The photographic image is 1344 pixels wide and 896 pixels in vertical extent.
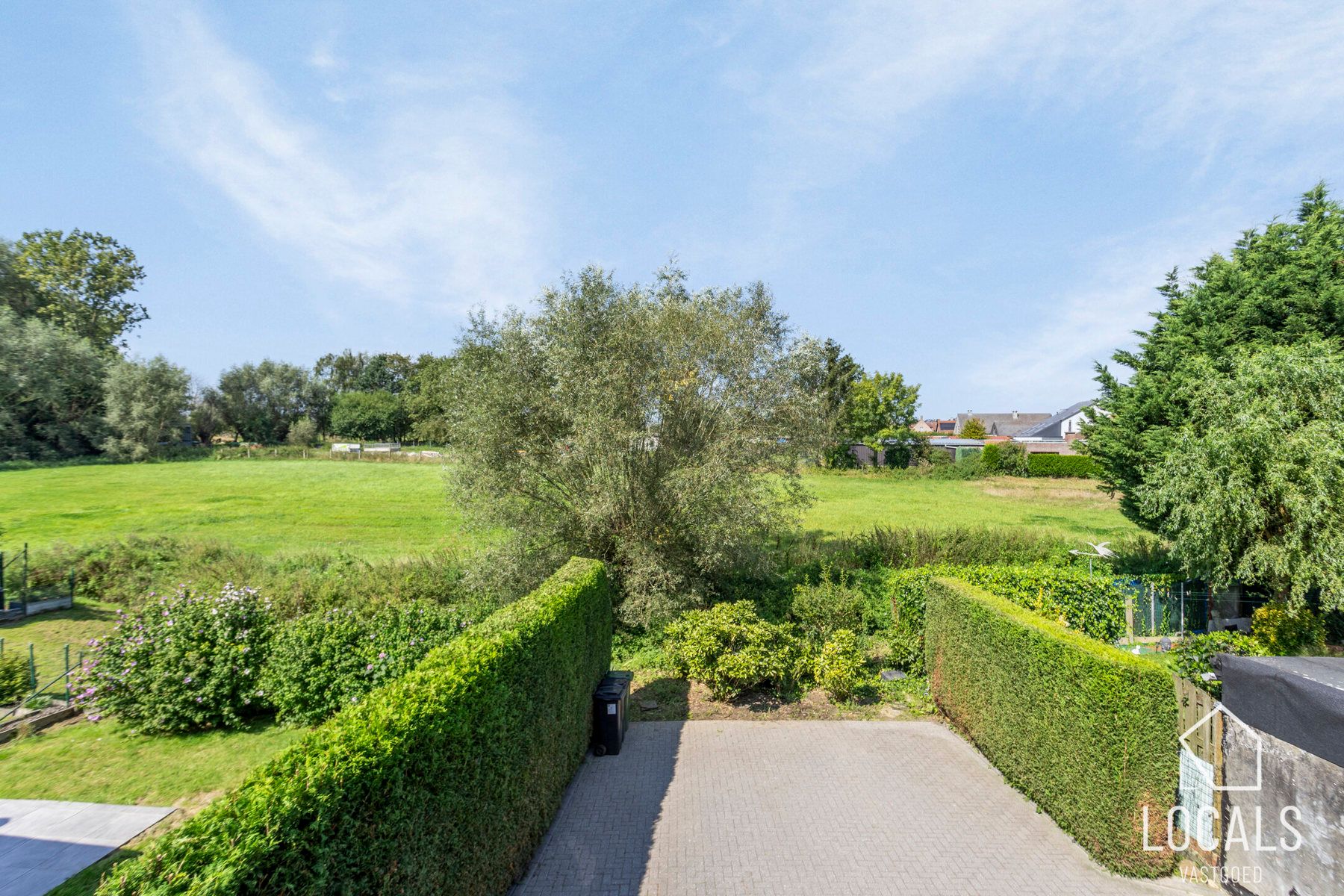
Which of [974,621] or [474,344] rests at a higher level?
[474,344]

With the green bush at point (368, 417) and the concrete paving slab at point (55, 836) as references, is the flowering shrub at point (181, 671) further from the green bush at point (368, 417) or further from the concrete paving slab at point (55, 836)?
the green bush at point (368, 417)

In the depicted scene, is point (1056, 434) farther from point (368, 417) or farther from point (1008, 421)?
point (368, 417)

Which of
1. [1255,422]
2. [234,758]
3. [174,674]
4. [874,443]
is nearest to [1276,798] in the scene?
[1255,422]

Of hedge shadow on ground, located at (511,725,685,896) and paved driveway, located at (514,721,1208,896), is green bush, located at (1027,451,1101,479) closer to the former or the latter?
paved driveway, located at (514,721,1208,896)

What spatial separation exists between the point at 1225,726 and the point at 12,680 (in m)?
16.3

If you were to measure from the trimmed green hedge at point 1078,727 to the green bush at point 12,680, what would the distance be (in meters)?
14.7

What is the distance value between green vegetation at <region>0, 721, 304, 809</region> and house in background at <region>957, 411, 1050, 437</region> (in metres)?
91.8

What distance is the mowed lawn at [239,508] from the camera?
848 inches

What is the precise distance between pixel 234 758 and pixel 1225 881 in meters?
11.1

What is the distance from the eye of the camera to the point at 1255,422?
11.5m

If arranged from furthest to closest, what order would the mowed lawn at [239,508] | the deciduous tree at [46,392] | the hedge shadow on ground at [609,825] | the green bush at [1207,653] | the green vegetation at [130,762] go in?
the mowed lawn at [239,508] < the deciduous tree at [46,392] < the green vegetation at [130,762] < the green bush at [1207,653] < the hedge shadow on ground at [609,825]

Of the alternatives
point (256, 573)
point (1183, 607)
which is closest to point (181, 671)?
point (256, 573)

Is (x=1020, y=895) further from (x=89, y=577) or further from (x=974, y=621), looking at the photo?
(x=89, y=577)

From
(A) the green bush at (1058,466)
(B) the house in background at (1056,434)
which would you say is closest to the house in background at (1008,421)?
(B) the house in background at (1056,434)
